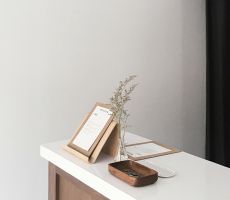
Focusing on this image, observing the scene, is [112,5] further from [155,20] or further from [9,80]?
[9,80]

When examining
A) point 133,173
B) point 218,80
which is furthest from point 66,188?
point 218,80

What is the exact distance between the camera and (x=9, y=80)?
2.25 meters

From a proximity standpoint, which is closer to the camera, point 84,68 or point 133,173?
point 133,173

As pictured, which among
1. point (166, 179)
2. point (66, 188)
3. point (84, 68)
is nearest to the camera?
point (166, 179)

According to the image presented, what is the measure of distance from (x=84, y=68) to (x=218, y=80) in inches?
48.3

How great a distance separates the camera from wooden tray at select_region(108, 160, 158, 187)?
4.13 ft

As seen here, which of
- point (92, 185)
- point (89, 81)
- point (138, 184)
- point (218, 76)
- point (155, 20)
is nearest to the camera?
point (138, 184)

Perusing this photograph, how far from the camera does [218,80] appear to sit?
312 centimetres

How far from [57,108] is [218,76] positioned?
1.44 m

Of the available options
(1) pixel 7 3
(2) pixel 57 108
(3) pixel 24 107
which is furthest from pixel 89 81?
(1) pixel 7 3

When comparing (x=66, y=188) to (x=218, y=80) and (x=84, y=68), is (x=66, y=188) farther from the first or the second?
(x=218, y=80)

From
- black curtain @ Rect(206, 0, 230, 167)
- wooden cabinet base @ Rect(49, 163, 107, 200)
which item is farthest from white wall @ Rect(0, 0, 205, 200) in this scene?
wooden cabinet base @ Rect(49, 163, 107, 200)

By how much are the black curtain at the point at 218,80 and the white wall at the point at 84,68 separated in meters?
0.11

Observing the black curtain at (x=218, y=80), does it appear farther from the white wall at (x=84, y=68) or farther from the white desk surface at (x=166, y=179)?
the white desk surface at (x=166, y=179)
